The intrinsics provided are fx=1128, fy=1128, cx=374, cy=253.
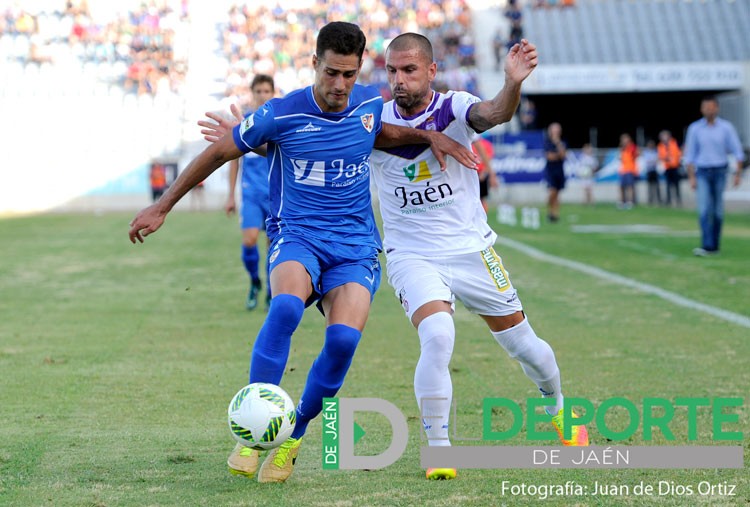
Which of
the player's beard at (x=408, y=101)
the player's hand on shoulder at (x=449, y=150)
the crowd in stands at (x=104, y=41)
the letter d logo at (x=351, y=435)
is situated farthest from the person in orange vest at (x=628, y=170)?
the letter d logo at (x=351, y=435)

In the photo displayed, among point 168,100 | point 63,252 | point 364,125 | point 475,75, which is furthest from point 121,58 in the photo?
point 364,125

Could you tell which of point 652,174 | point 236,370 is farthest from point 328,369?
point 652,174

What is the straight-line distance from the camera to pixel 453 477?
4.87m

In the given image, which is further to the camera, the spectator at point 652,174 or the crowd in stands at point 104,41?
the crowd in stands at point 104,41

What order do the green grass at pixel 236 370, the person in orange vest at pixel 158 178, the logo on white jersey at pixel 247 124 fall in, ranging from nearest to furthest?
the green grass at pixel 236 370 → the logo on white jersey at pixel 247 124 → the person in orange vest at pixel 158 178

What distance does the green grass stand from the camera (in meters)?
4.73

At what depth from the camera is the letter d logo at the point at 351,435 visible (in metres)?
4.74

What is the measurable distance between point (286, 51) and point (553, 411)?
1532 inches

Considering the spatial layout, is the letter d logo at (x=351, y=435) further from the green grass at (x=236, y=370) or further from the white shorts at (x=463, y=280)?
the white shorts at (x=463, y=280)

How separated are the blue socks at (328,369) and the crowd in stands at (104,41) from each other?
128ft

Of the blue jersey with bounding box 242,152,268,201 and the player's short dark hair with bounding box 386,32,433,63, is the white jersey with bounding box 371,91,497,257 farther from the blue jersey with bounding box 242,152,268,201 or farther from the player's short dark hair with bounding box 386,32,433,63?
the blue jersey with bounding box 242,152,268,201

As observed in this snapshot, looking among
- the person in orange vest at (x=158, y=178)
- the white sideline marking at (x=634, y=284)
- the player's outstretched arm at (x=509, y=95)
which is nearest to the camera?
the player's outstretched arm at (x=509, y=95)

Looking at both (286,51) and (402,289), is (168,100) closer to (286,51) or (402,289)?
(286,51)

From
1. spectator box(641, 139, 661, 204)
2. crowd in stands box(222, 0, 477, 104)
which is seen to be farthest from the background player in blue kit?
crowd in stands box(222, 0, 477, 104)
